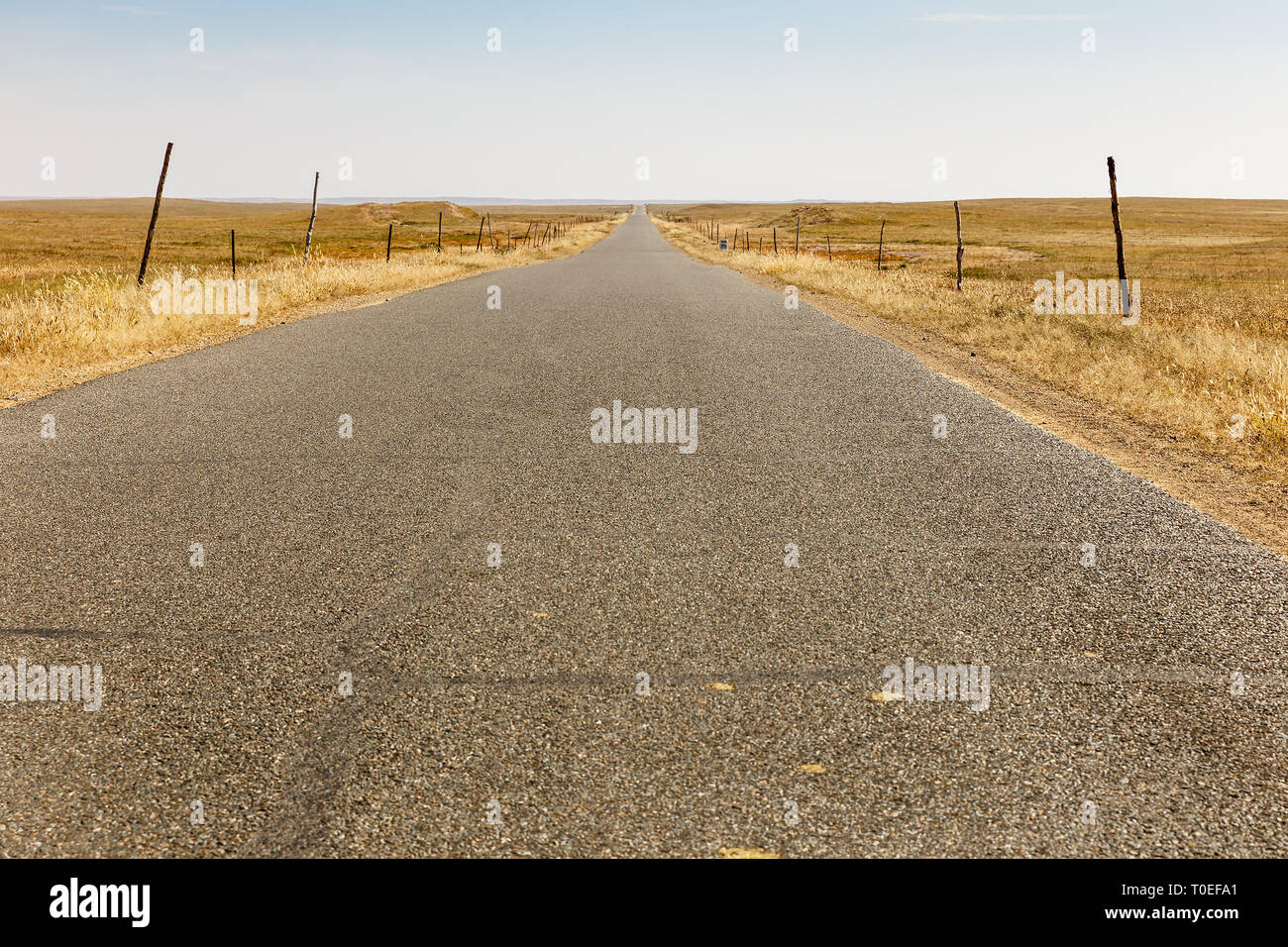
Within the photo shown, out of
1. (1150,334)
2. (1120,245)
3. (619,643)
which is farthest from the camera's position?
(1120,245)

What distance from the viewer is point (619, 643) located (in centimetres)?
423

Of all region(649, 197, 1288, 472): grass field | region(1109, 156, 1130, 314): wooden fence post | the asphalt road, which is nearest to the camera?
the asphalt road

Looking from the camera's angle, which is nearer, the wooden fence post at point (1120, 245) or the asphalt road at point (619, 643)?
the asphalt road at point (619, 643)

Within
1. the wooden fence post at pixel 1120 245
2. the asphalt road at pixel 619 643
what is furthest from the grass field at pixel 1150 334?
the asphalt road at pixel 619 643

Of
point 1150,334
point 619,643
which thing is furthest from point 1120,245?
point 619,643

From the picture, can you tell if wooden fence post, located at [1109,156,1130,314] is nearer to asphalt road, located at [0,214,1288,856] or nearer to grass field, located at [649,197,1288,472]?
grass field, located at [649,197,1288,472]

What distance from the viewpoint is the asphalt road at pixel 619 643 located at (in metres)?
3.01

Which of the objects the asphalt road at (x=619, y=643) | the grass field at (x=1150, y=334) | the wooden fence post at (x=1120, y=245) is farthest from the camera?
the wooden fence post at (x=1120, y=245)

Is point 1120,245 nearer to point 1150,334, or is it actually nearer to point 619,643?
point 1150,334

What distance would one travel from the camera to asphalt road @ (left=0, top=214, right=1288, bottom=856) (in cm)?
301

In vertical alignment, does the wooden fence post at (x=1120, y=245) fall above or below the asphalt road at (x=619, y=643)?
above

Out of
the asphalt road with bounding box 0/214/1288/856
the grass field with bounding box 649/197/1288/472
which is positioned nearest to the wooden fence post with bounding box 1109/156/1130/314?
the grass field with bounding box 649/197/1288/472

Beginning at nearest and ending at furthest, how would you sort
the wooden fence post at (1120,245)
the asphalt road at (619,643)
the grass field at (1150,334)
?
the asphalt road at (619,643), the grass field at (1150,334), the wooden fence post at (1120,245)

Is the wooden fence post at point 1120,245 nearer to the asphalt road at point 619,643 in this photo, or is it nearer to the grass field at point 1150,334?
the grass field at point 1150,334
